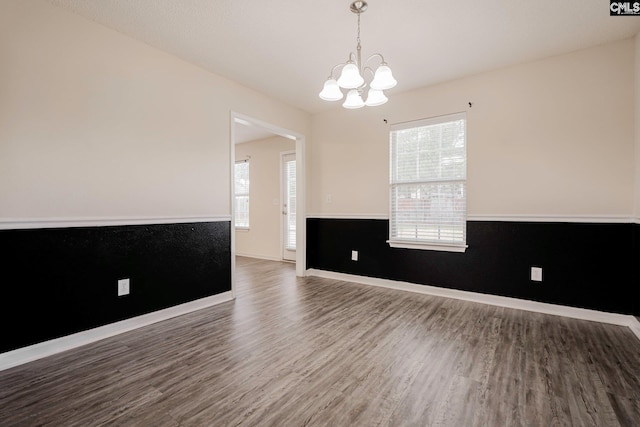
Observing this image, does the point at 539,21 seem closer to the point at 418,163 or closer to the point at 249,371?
the point at 418,163

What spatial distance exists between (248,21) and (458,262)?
127 inches

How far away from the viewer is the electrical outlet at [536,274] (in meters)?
3.04

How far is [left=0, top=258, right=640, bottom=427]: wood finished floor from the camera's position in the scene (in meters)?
1.53

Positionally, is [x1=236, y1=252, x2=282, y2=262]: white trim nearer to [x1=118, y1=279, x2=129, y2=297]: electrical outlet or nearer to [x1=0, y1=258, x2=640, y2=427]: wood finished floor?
[x1=0, y1=258, x2=640, y2=427]: wood finished floor

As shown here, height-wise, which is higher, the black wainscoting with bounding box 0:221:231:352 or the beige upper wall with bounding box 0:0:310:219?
the beige upper wall with bounding box 0:0:310:219

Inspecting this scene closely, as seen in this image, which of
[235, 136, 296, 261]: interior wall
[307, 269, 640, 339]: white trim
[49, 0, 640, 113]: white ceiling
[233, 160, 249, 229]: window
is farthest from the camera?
[233, 160, 249, 229]: window

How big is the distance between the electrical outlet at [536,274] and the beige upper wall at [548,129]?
1.86 feet

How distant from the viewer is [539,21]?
7.95 ft

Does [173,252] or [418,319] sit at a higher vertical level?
[173,252]

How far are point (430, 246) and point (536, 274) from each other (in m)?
1.07

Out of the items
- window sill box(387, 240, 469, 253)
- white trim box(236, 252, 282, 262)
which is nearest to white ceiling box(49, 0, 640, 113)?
window sill box(387, 240, 469, 253)

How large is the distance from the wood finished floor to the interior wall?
10.7 feet

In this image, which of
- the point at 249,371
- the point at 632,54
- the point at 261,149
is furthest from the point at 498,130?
the point at 261,149

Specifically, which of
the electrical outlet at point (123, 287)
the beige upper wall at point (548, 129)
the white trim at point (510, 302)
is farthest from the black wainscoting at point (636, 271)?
the electrical outlet at point (123, 287)
